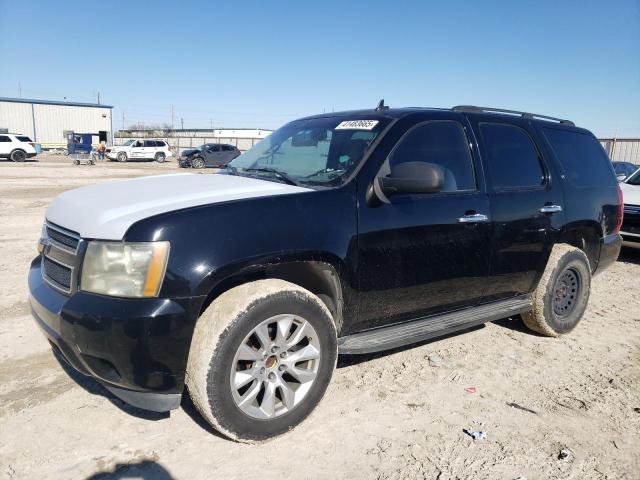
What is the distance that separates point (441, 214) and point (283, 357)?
4.81 feet


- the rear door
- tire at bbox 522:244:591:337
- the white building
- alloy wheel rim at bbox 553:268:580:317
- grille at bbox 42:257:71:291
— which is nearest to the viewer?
grille at bbox 42:257:71:291

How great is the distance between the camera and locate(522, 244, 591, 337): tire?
4.20 meters

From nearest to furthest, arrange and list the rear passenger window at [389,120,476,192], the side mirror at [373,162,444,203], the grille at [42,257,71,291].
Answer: the grille at [42,257,71,291]
the side mirror at [373,162,444,203]
the rear passenger window at [389,120,476,192]

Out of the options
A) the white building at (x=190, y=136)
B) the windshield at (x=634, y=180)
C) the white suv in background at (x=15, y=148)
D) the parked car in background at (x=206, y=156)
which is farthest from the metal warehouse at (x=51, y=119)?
the windshield at (x=634, y=180)

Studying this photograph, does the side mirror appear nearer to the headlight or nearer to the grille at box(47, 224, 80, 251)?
the headlight

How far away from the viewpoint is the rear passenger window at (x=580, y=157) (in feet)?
14.4

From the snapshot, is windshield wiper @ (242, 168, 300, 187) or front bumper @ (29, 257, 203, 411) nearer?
front bumper @ (29, 257, 203, 411)

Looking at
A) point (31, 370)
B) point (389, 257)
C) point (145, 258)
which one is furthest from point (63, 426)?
point (389, 257)

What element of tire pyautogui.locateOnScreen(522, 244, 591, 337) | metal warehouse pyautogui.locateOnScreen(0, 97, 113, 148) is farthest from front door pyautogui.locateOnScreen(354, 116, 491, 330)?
metal warehouse pyautogui.locateOnScreen(0, 97, 113, 148)

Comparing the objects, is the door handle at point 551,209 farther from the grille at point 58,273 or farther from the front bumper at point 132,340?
the grille at point 58,273

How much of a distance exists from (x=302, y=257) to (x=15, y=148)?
116 ft

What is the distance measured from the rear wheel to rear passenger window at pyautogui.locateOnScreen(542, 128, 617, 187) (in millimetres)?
35061

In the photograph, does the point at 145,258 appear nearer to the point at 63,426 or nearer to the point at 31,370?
the point at 63,426

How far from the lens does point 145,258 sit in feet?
7.64
